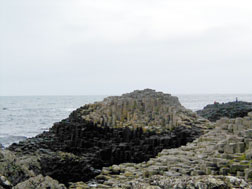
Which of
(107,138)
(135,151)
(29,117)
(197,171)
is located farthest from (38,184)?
(29,117)

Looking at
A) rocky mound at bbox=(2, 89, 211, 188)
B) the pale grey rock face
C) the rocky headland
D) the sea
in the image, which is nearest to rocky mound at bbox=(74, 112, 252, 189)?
the rocky headland

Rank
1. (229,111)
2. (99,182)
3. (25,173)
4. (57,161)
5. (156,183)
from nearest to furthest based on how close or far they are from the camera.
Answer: (156,183), (25,173), (99,182), (57,161), (229,111)

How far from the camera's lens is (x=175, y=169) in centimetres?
895

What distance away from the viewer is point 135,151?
14.6 meters

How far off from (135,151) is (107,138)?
2.97 m

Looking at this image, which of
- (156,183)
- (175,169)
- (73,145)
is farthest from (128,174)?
(73,145)

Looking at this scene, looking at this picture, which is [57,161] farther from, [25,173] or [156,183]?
[156,183]

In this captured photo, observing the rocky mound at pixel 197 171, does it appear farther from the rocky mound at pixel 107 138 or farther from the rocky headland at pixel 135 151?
the rocky mound at pixel 107 138

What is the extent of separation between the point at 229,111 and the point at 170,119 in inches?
470

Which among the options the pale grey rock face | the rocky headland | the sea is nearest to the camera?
the pale grey rock face

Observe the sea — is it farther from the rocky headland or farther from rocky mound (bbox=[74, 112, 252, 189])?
rocky mound (bbox=[74, 112, 252, 189])

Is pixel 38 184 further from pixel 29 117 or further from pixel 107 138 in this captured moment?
pixel 29 117

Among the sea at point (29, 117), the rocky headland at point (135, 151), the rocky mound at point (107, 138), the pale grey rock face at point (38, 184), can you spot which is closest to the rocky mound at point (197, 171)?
the rocky headland at point (135, 151)

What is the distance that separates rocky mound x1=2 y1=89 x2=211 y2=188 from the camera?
1271 centimetres
